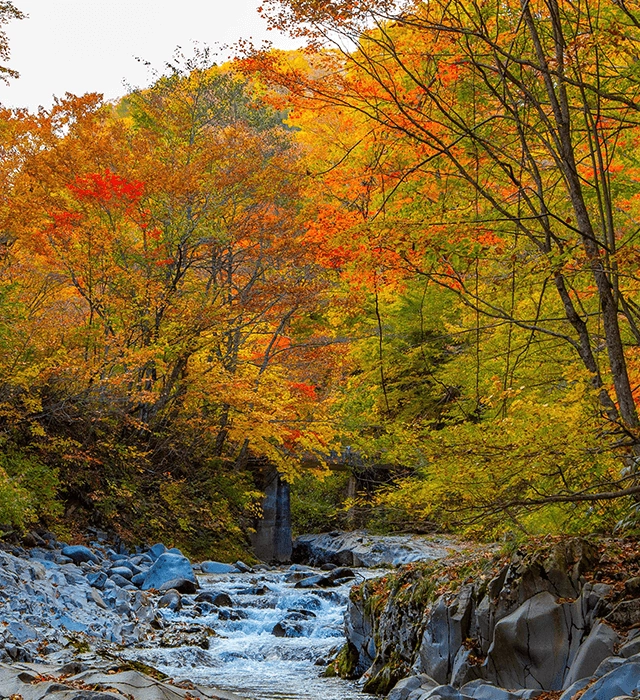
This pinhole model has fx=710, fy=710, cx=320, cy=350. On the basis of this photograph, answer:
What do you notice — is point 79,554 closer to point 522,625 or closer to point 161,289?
point 161,289

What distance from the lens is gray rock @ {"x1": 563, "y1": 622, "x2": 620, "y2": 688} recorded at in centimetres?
480

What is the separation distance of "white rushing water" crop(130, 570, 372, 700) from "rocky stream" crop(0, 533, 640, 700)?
26mm

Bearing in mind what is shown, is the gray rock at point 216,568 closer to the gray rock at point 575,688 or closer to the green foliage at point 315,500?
the green foliage at point 315,500

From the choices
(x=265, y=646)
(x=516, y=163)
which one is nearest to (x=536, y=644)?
(x=516, y=163)

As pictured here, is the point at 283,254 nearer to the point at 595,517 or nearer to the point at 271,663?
the point at 271,663

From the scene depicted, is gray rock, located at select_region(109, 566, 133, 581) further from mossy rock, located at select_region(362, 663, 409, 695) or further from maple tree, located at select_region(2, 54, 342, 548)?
mossy rock, located at select_region(362, 663, 409, 695)

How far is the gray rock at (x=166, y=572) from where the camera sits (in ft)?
36.1

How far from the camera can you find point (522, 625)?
5.32 metres

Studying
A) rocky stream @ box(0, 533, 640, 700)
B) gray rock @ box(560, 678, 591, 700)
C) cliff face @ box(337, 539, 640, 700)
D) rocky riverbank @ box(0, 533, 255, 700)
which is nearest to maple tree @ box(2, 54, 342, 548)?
rocky riverbank @ box(0, 533, 255, 700)

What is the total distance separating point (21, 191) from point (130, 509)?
6.72 meters

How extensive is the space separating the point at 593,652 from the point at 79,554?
8882mm

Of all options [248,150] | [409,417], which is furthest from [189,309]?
[409,417]

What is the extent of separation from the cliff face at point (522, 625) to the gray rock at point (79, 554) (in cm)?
627

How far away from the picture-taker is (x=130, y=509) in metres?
14.6
